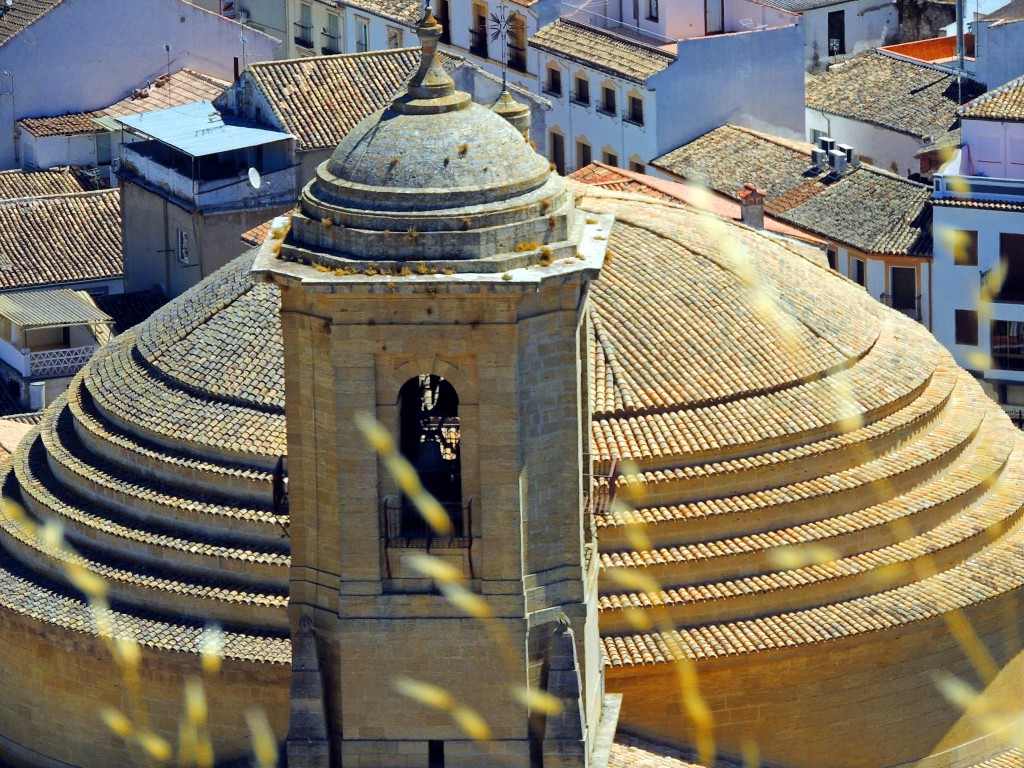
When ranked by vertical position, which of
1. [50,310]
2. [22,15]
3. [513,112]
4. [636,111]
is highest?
[513,112]

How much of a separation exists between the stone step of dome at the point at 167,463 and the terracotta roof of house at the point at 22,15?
3791 centimetres

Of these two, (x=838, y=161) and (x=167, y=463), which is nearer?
(x=167, y=463)

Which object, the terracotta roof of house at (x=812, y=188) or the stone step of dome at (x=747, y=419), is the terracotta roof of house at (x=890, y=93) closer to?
the terracotta roof of house at (x=812, y=188)

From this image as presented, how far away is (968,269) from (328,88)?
16.8m

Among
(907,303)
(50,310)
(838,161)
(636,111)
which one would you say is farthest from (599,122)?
(50,310)

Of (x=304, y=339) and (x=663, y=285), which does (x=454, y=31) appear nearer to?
(x=663, y=285)

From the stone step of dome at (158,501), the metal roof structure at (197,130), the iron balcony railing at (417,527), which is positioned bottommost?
the stone step of dome at (158,501)

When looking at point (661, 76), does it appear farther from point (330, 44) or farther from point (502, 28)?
point (330, 44)

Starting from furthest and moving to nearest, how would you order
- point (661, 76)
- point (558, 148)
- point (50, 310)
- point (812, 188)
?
point (558, 148) → point (661, 76) → point (812, 188) → point (50, 310)

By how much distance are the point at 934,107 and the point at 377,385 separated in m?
52.4

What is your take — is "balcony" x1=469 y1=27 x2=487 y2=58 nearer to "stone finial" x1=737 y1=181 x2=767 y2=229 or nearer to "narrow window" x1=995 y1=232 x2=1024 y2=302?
"stone finial" x1=737 y1=181 x2=767 y2=229

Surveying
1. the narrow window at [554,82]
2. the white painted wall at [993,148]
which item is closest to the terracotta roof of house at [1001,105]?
the white painted wall at [993,148]

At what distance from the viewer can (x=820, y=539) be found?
5600 centimetres

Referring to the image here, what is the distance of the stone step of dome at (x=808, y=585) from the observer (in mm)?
54750
